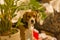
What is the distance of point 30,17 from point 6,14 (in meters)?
0.18

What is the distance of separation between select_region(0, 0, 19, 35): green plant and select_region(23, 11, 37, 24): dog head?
0.12 meters

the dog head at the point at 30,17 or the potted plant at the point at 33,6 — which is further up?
the potted plant at the point at 33,6

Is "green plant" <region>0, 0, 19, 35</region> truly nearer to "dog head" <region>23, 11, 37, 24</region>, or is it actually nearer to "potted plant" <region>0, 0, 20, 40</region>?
"potted plant" <region>0, 0, 20, 40</region>

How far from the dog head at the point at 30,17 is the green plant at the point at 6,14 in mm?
116

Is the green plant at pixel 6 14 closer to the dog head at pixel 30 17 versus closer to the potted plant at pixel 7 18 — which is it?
the potted plant at pixel 7 18

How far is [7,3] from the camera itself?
0.95 metres

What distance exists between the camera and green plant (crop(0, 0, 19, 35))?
0.95m

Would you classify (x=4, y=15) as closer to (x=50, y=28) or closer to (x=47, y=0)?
(x=50, y=28)

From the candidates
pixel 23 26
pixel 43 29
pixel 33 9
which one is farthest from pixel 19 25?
pixel 43 29

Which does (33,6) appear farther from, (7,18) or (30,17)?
(7,18)

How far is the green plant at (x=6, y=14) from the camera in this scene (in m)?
0.95

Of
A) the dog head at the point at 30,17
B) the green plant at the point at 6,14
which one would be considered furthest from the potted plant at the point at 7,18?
the dog head at the point at 30,17

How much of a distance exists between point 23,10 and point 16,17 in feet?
0.22

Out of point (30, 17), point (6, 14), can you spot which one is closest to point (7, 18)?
point (6, 14)
